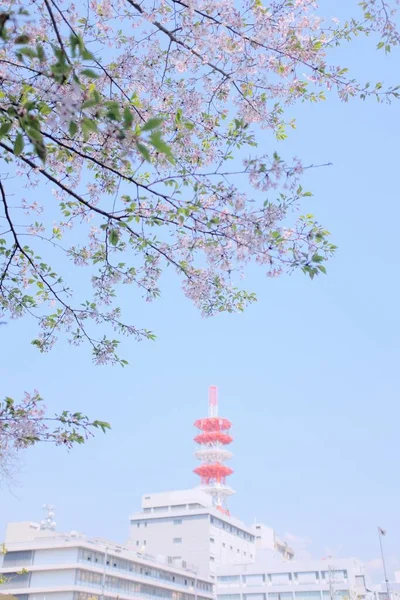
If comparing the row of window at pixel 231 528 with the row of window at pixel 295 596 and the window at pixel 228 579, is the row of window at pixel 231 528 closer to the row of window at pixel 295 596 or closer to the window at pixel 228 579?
the window at pixel 228 579

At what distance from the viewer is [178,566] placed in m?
58.5

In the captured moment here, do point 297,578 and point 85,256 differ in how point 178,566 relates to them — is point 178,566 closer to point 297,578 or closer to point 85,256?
point 297,578

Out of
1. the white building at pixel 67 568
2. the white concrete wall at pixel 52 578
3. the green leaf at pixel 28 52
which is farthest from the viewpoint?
the white concrete wall at pixel 52 578

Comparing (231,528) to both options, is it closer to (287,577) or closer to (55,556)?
(287,577)

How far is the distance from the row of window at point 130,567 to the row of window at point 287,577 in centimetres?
803

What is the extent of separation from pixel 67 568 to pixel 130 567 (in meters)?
8.15

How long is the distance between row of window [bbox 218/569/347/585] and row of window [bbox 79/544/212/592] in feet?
26.4

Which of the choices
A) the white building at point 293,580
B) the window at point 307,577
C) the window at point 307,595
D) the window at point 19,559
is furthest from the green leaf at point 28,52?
the window at point 307,577

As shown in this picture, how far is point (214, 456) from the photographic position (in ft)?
286

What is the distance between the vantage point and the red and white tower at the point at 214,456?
86.1 m

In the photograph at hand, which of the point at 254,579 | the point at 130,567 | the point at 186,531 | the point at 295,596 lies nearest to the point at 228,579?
the point at 254,579

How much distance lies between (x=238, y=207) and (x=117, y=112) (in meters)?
2.36

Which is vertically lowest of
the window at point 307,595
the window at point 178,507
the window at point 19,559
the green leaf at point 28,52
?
the green leaf at point 28,52

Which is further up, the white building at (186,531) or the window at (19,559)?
the white building at (186,531)
